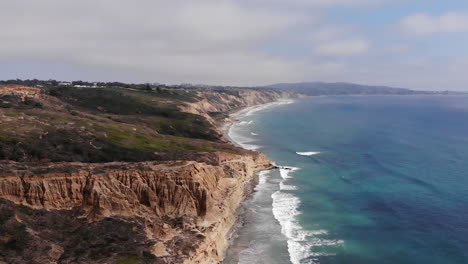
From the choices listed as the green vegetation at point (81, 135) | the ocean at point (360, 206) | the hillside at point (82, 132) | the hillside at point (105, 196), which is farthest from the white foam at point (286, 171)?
the hillside at point (82, 132)

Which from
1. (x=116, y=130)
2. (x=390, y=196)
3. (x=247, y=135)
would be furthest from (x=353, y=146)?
(x=116, y=130)

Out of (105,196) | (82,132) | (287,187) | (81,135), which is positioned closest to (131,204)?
(105,196)

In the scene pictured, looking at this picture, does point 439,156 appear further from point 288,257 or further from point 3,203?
point 3,203

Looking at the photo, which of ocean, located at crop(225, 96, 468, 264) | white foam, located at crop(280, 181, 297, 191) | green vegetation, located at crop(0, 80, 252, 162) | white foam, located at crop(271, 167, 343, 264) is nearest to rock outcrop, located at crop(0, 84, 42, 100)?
green vegetation, located at crop(0, 80, 252, 162)

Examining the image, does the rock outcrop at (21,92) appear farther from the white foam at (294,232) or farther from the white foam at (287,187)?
the white foam at (294,232)

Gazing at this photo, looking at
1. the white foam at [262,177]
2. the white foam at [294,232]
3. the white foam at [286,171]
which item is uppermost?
the white foam at [286,171]

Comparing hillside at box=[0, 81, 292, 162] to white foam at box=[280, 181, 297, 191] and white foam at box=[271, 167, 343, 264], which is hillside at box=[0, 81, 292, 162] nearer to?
white foam at box=[280, 181, 297, 191]

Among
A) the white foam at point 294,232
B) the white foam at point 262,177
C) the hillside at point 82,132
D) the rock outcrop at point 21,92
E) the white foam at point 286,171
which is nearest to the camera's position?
the white foam at point 294,232
